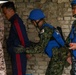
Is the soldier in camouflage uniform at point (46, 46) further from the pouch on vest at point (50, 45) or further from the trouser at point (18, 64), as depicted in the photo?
the trouser at point (18, 64)

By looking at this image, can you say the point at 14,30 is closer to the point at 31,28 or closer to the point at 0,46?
the point at 0,46

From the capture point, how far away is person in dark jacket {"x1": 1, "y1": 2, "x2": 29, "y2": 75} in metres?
5.97

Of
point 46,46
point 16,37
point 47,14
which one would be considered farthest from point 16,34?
point 47,14

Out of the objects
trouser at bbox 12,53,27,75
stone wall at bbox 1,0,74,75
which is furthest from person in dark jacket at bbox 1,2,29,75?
stone wall at bbox 1,0,74,75

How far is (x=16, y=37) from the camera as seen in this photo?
604 cm

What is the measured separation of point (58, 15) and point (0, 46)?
1.62 meters

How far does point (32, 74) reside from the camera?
7.07 metres

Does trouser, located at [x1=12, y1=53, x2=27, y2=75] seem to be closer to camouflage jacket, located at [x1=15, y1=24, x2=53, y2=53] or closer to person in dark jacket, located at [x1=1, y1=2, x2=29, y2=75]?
person in dark jacket, located at [x1=1, y1=2, x2=29, y2=75]

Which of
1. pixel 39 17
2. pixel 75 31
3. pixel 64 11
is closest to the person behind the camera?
pixel 75 31

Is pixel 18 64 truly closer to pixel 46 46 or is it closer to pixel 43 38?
pixel 46 46

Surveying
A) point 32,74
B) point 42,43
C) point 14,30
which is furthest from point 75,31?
point 32,74

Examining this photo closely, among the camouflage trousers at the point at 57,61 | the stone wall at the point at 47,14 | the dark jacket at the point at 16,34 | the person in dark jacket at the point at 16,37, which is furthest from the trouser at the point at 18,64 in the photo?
the stone wall at the point at 47,14

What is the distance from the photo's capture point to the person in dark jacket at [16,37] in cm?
597

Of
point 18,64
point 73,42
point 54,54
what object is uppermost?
point 73,42
